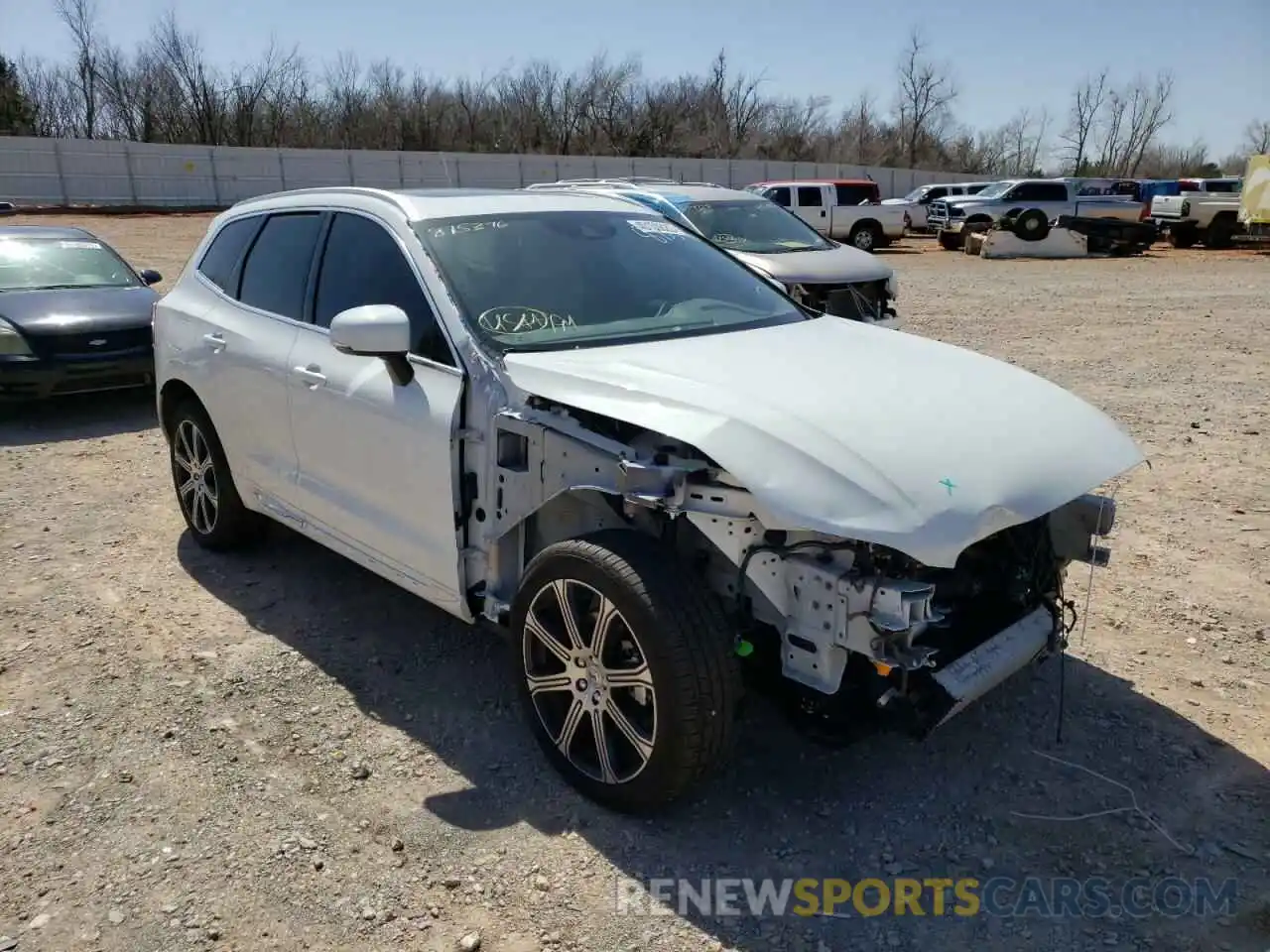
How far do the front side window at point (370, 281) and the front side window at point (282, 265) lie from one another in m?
0.17

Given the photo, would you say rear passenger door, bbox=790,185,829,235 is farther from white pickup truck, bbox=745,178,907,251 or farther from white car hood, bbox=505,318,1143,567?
white car hood, bbox=505,318,1143,567

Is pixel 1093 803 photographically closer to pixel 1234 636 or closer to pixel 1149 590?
pixel 1234 636

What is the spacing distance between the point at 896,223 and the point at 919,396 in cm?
2748

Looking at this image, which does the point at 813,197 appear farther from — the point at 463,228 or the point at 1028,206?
the point at 463,228

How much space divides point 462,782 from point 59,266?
7983 mm

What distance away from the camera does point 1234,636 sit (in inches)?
166

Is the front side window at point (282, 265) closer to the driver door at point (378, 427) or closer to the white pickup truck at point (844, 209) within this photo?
the driver door at point (378, 427)

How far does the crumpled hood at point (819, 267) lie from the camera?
10.3 meters

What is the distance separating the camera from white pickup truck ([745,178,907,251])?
27312 millimetres

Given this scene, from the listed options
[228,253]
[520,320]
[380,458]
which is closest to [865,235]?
[228,253]

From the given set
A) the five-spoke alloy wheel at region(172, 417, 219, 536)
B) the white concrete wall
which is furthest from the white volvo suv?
the white concrete wall

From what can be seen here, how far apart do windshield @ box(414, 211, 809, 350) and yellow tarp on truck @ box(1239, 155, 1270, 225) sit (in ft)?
91.6

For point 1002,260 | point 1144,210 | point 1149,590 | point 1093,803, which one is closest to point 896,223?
point 1002,260

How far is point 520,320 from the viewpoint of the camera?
3564mm
